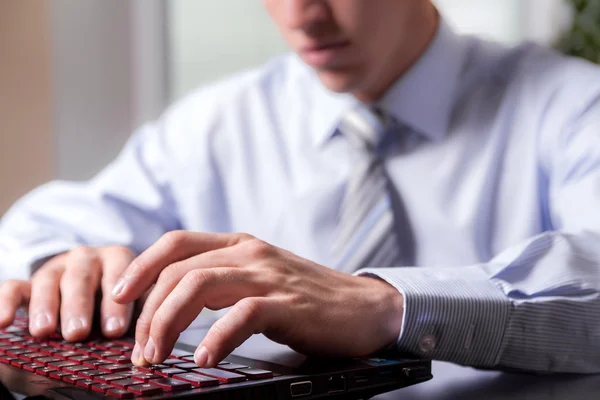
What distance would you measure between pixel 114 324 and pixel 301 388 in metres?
0.27

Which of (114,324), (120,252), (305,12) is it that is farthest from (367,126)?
(114,324)

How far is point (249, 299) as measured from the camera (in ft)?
1.86

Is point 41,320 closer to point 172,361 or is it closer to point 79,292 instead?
point 79,292

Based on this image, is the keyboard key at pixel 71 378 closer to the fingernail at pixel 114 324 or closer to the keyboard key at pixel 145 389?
the keyboard key at pixel 145 389

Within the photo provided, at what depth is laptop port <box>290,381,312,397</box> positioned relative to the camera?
496 millimetres

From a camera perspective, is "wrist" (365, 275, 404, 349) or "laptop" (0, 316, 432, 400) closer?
"laptop" (0, 316, 432, 400)

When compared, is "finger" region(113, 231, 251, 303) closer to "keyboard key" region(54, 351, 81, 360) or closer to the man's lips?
"keyboard key" region(54, 351, 81, 360)

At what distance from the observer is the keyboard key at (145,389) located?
1.50ft

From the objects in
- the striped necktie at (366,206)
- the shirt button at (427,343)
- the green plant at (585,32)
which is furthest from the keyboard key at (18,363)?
the green plant at (585,32)

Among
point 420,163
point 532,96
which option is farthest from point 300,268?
point 532,96

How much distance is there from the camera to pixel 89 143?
5.90 ft

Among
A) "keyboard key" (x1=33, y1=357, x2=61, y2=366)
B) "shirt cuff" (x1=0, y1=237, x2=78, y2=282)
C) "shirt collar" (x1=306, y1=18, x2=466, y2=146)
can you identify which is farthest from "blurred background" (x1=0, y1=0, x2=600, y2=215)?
"keyboard key" (x1=33, y1=357, x2=61, y2=366)

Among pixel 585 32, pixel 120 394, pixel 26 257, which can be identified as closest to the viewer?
pixel 120 394

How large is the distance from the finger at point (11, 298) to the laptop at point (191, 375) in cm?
10
